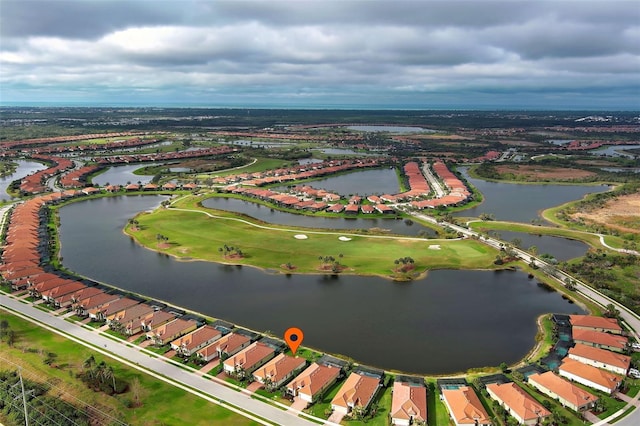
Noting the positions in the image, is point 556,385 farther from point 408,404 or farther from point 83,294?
point 83,294

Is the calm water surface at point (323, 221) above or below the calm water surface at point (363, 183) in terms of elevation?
below

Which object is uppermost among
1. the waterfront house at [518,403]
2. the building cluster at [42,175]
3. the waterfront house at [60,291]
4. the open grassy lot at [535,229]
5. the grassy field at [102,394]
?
the building cluster at [42,175]

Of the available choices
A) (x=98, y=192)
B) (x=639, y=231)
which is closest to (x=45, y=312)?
(x=98, y=192)

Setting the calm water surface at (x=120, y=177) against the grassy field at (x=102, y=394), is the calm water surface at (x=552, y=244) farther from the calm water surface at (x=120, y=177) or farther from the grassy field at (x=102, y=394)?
the calm water surface at (x=120, y=177)

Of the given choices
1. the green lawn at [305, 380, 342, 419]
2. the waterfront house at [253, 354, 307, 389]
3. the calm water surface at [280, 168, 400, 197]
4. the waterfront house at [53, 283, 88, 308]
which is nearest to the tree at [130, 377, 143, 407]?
the waterfront house at [253, 354, 307, 389]

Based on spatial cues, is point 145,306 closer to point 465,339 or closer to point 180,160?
point 465,339

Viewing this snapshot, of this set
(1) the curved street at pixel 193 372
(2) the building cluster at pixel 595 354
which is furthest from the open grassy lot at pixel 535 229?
(2) the building cluster at pixel 595 354
